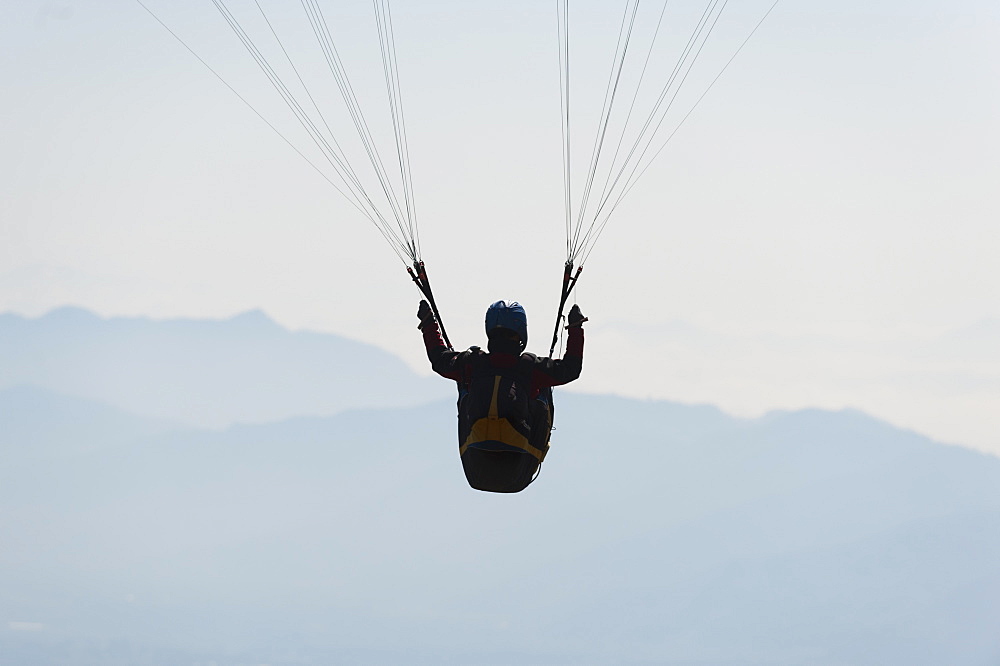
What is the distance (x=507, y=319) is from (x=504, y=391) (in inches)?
38.8

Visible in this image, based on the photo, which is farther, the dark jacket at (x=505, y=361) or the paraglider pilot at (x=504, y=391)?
the dark jacket at (x=505, y=361)

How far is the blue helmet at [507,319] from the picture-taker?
54.0ft

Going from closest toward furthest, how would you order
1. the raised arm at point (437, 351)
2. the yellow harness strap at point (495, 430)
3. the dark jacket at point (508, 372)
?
1. the yellow harness strap at point (495, 430)
2. the dark jacket at point (508, 372)
3. the raised arm at point (437, 351)

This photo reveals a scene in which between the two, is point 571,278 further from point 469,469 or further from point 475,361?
point 469,469

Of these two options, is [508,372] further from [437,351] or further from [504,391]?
[437,351]

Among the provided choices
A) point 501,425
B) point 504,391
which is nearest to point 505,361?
point 504,391

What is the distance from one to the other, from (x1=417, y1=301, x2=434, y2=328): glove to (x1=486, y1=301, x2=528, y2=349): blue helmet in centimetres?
74

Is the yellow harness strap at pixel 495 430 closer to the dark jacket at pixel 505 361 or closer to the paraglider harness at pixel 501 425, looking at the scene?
the paraglider harness at pixel 501 425

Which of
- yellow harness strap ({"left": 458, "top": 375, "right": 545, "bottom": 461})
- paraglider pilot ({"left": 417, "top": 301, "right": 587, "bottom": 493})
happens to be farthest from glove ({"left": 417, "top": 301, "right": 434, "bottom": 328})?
yellow harness strap ({"left": 458, "top": 375, "right": 545, "bottom": 461})

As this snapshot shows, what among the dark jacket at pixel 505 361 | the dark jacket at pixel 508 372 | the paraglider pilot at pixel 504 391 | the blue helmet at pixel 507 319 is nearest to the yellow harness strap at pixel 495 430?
the paraglider pilot at pixel 504 391

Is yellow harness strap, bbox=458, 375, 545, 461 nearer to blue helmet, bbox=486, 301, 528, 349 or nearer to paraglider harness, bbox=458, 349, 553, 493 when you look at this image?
paraglider harness, bbox=458, 349, 553, 493

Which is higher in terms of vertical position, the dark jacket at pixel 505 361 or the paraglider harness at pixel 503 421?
the dark jacket at pixel 505 361

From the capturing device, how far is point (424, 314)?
54.6 ft

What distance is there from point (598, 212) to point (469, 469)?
12.2ft
